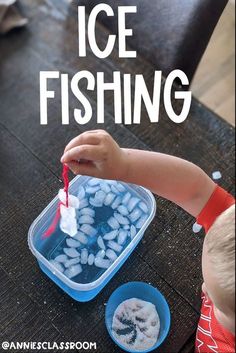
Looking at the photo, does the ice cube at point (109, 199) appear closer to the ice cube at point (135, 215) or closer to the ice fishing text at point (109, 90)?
the ice cube at point (135, 215)

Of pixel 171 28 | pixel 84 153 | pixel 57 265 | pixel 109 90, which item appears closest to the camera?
pixel 84 153

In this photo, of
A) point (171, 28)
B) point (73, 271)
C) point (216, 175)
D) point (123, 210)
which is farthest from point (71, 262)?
point (171, 28)

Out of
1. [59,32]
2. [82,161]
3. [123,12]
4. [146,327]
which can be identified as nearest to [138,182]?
[82,161]

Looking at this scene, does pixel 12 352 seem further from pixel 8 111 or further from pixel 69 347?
pixel 8 111

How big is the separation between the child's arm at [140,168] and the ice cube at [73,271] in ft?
0.54

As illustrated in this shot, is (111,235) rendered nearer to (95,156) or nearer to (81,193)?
(81,193)

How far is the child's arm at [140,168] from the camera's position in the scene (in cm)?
64

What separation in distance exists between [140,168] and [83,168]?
0.26ft

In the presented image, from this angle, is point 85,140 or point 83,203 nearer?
point 85,140

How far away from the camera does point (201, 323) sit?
2.43 ft

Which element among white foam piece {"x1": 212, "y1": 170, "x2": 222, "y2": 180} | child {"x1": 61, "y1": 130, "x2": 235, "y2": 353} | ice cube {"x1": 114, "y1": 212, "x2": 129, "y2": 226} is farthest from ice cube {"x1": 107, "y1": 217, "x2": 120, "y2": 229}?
white foam piece {"x1": 212, "y1": 170, "x2": 222, "y2": 180}

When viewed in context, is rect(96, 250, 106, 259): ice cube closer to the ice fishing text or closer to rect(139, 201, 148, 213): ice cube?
rect(139, 201, 148, 213): ice cube

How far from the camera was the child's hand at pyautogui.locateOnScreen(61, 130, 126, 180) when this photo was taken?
0.63 m

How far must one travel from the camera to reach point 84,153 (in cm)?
63
